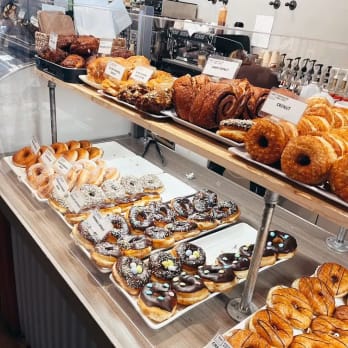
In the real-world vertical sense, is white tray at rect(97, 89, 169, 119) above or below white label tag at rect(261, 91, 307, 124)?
below

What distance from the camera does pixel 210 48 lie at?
173 centimetres

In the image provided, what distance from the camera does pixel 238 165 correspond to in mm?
810

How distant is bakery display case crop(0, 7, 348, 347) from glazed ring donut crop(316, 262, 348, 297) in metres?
0.10

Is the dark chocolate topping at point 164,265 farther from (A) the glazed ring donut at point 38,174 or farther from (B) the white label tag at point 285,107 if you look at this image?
(A) the glazed ring donut at point 38,174

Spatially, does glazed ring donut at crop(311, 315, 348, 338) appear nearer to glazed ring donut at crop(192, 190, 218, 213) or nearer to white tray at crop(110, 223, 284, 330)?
white tray at crop(110, 223, 284, 330)

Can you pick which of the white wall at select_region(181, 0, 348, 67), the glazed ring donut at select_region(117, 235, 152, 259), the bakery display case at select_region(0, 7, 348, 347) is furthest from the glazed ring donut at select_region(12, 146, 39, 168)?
the white wall at select_region(181, 0, 348, 67)

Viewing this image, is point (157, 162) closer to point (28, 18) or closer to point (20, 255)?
point (20, 255)

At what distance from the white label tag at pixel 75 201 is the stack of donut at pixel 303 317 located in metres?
0.76

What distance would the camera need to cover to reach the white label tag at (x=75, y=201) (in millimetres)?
1384

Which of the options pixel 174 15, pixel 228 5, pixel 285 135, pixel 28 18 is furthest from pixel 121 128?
pixel 228 5

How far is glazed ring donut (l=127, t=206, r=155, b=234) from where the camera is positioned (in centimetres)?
133

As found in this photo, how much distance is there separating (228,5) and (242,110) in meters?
4.47

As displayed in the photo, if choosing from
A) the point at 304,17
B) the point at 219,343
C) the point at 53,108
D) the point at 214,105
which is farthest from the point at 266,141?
the point at 304,17

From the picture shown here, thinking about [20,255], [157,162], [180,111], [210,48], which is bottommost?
[20,255]
